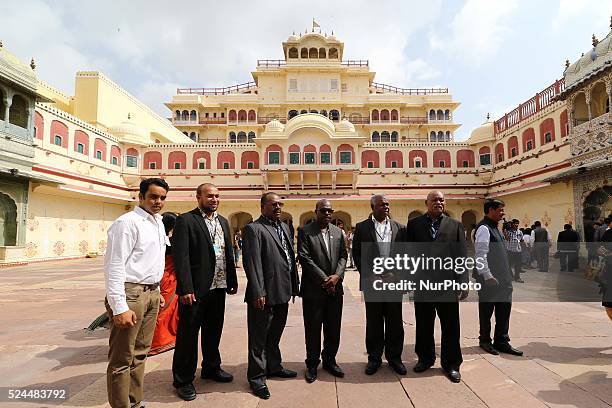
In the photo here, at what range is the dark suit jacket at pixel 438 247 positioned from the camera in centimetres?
352

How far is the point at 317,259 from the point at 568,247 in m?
10.9

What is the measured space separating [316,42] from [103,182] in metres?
23.1

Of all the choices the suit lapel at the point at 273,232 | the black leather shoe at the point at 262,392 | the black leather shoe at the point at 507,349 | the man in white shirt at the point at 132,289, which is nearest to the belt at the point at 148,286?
the man in white shirt at the point at 132,289

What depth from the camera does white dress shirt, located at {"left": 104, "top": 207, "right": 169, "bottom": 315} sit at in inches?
89.9

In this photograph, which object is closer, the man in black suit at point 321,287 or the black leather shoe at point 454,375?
the black leather shoe at point 454,375

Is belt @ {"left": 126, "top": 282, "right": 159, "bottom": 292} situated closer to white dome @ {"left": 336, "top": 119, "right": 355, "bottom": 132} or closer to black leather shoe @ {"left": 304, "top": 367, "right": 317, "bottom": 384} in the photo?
black leather shoe @ {"left": 304, "top": 367, "right": 317, "bottom": 384}

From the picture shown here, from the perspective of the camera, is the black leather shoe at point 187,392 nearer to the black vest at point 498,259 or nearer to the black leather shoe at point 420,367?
the black leather shoe at point 420,367

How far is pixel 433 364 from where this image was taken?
3518 mm

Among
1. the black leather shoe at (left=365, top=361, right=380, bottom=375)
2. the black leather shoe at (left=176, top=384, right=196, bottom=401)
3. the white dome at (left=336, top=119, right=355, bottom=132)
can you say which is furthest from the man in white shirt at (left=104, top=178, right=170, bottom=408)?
the white dome at (left=336, top=119, right=355, bottom=132)

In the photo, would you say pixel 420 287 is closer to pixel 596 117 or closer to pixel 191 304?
pixel 191 304

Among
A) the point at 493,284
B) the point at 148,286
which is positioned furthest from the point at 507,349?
the point at 148,286

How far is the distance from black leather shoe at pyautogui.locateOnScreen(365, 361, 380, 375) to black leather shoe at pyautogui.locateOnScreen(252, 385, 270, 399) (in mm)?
1018

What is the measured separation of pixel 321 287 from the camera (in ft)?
11.2

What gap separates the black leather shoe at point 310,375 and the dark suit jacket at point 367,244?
0.96 meters
